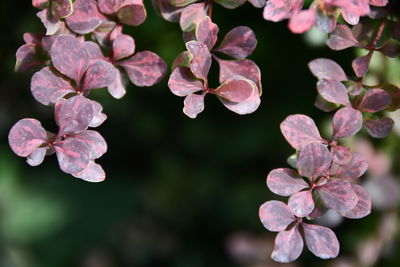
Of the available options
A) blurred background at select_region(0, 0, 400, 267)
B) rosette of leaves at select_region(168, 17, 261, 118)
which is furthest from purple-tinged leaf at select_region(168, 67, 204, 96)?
blurred background at select_region(0, 0, 400, 267)

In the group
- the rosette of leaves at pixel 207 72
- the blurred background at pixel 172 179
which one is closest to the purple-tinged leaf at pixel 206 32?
the rosette of leaves at pixel 207 72

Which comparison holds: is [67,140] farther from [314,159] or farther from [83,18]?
[314,159]

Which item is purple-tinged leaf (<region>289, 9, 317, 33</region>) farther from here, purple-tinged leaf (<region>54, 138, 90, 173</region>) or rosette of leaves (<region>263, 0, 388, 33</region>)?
purple-tinged leaf (<region>54, 138, 90, 173</region>)

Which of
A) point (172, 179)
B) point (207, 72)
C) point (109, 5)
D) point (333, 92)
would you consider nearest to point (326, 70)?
point (333, 92)

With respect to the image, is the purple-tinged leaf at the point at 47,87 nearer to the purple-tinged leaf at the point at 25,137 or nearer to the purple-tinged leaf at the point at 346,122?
the purple-tinged leaf at the point at 25,137

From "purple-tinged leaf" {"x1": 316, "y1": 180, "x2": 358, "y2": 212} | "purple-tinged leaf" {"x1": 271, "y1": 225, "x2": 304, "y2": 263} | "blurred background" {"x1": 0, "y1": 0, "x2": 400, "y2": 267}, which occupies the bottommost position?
"blurred background" {"x1": 0, "y1": 0, "x2": 400, "y2": 267}

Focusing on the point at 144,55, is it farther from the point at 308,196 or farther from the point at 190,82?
the point at 308,196

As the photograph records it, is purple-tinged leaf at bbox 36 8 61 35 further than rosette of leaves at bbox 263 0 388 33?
Yes
